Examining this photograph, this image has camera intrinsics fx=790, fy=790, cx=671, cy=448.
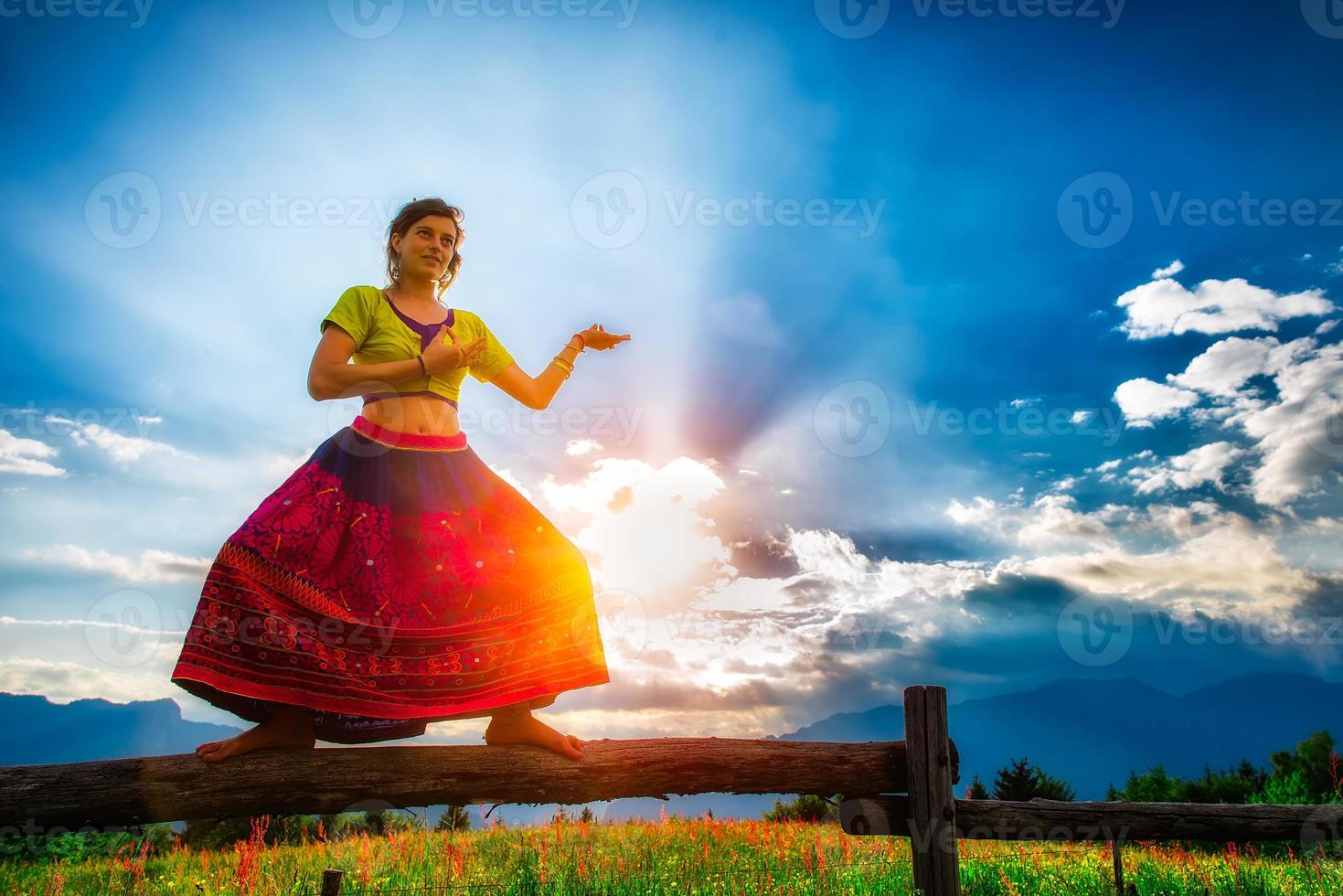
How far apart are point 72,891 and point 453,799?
3902 millimetres

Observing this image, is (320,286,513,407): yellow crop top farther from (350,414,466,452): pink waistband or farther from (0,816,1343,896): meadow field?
(0,816,1343,896): meadow field

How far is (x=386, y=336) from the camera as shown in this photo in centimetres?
412

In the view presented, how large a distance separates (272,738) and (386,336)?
6.61 ft

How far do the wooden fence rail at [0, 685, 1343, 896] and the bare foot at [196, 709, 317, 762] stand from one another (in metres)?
0.04

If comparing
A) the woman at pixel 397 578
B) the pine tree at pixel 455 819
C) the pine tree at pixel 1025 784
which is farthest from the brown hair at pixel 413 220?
the pine tree at pixel 1025 784

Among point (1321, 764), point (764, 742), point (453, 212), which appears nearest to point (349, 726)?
point (764, 742)

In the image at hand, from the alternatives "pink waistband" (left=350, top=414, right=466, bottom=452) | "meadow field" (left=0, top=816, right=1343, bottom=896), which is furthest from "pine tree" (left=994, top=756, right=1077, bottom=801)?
"pink waistband" (left=350, top=414, right=466, bottom=452)

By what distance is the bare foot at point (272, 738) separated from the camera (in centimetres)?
358

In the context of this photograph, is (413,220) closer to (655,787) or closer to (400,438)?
(400,438)

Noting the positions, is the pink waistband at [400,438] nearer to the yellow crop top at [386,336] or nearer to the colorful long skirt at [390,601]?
the colorful long skirt at [390,601]

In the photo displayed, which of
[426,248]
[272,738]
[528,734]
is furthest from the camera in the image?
[426,248]

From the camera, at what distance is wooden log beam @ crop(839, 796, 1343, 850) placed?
448cm

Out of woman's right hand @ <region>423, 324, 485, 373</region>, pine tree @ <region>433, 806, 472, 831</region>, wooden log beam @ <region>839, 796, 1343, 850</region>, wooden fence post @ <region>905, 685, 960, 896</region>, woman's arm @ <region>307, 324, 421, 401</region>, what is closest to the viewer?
woman's arm @ <region>307, 324, 421, 401</region>

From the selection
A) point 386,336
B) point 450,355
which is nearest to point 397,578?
point 450,355
